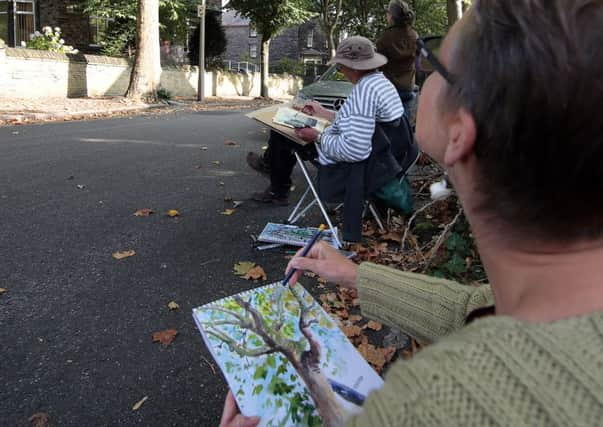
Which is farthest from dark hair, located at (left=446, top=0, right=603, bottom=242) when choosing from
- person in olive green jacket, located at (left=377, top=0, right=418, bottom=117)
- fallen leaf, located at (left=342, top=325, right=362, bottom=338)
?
person in olive green jacket, located at (left=377, top=0, right=418, bottom=117)

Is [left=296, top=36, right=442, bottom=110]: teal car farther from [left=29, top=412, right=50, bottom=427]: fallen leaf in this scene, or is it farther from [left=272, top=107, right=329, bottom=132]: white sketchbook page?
[left=29, top=412, right=50, bottom=427]: fallen leaf

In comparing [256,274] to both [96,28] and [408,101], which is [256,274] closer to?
[408,101]

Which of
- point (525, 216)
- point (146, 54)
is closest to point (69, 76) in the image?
point (146, 54)

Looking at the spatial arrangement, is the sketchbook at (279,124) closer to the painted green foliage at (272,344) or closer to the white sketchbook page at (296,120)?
the white sketchbook page at (296,120)

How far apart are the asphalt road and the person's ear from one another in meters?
1.81

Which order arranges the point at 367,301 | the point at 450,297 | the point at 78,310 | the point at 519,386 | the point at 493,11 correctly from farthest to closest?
the point at 78,310, the point at 367,301, the point at 450,297, the point at 493,11, the point at 519,386

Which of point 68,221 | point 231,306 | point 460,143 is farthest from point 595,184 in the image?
point 68,221

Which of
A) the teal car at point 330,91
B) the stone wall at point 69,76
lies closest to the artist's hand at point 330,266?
the teal car at point 330,91

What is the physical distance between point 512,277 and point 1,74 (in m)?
16.2

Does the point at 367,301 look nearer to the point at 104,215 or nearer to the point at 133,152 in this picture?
the point at 104,215

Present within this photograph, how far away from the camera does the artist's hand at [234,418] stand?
1.30m

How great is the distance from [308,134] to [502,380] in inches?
142

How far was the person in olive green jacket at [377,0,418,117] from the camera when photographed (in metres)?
5.69

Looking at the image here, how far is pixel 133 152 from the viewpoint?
7.69m
